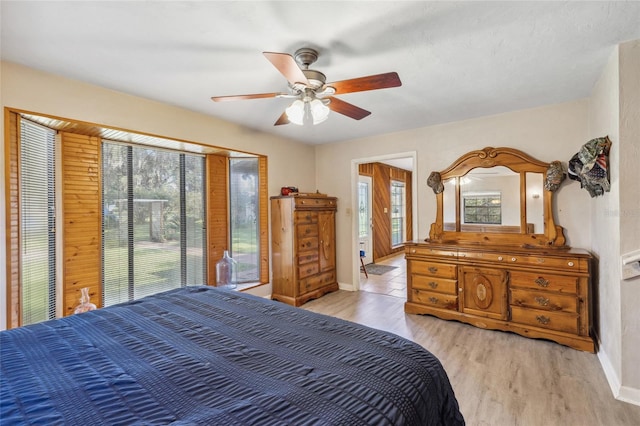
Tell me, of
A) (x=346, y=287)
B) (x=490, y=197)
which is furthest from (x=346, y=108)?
(x=346, y=287)

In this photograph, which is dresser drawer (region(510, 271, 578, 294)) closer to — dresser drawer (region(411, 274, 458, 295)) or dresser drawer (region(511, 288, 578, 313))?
dresser drawer (region(511, 288, 578, 313))

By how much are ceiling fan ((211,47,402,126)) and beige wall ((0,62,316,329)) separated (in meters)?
1.29

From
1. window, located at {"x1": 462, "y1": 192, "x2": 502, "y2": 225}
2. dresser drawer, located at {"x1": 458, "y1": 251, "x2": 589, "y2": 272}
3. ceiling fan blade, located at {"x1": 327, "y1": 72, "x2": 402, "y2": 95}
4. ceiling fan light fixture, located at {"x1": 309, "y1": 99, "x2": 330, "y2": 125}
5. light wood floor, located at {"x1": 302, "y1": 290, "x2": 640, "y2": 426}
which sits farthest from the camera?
window, located at {"x1": 462, "y1": 192, "x2": 502, "y2": 225}

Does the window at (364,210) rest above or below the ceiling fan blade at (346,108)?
below

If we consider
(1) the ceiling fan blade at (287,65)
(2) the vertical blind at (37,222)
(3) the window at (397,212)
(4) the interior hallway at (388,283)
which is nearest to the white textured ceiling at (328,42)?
(1) the ceiling fan blade at (287,65)

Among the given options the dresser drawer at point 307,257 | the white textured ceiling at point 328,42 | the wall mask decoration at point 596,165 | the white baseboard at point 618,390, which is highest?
the white textured ceiling at point 328,42

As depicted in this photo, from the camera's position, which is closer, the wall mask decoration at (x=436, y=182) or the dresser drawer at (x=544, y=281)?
the dresser drawer at (x=544, y=281)

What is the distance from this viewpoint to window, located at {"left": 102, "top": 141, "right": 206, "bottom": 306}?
2.89 metres

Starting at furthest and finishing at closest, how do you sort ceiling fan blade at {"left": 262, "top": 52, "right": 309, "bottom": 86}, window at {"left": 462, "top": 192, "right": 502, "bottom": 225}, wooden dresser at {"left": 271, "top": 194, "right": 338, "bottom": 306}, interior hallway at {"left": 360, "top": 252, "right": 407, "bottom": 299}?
interior hallway at {"left": 360, "top": 252, "right": 407, "bottom": 299}
wooden dresser at {"left": 271, "top": 194, "right": 338, "bottom": 306}
window at {"left": 462, "top": 192, "right": 502, "bottom": 225}
ceiling fan blade at {"left": 262, "top": 52, "right": 309, "bottom": 86}

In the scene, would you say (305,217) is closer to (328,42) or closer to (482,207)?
(482,207)

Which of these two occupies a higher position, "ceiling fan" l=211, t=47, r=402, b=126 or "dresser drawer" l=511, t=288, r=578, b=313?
"ceiling fan" l=211, t=47, r=402, b=126

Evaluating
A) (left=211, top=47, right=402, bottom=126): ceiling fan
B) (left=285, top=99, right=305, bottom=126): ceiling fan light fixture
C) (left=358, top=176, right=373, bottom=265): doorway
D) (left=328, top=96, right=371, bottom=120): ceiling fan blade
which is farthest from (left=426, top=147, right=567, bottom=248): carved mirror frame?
(left=358, top=176, right=373, bottom=265): doorway

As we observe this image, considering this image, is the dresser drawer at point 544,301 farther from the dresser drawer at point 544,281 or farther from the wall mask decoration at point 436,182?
the wall mask decoration at point 436,182

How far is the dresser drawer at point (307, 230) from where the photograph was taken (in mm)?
4015
